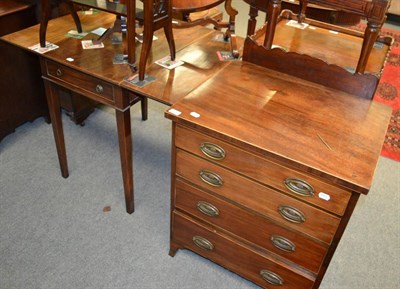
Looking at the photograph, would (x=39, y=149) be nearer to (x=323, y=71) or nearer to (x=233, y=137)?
(x=233, y=137)

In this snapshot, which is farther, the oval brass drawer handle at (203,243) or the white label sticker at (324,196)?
the oval brass drawer handle at (203,243)

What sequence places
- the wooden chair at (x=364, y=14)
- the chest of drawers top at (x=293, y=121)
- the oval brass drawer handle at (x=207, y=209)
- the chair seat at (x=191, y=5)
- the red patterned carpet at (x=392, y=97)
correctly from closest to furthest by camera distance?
the chest of drawers top at (x=293, y=121) → the wooden chair at (x=364, y=14) → the oval brass drawer handle at (x=207, y=209) → the chair seat at (x=191, y=5) → the red patterned carpet at (x=392, y=97)

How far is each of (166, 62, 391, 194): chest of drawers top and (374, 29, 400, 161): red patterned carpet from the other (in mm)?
1369

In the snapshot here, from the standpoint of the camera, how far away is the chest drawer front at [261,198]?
1170mm

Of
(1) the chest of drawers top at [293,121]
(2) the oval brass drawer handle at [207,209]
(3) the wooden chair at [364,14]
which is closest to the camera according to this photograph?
(1) the chest of drawers top at [293,121]

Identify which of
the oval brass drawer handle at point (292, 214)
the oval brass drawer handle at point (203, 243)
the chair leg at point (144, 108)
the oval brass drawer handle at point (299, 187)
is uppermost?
the oval brass drawer handle at point (299, 187)

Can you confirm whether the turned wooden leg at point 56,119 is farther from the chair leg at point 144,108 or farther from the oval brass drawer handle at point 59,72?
the chair leg at point 144,108

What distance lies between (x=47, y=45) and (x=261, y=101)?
1014mm

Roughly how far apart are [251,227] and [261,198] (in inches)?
6.4

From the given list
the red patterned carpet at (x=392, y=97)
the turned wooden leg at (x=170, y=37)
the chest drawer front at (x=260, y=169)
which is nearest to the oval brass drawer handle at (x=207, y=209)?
the chest drawer front at (x=260, y=169)

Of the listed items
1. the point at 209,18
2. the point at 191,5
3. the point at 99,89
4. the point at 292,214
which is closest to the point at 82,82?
the point at 99,89

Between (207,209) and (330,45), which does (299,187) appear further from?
(330,45)

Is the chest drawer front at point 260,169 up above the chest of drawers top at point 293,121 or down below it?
below

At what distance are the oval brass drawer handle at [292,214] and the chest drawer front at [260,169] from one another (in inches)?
2.6
